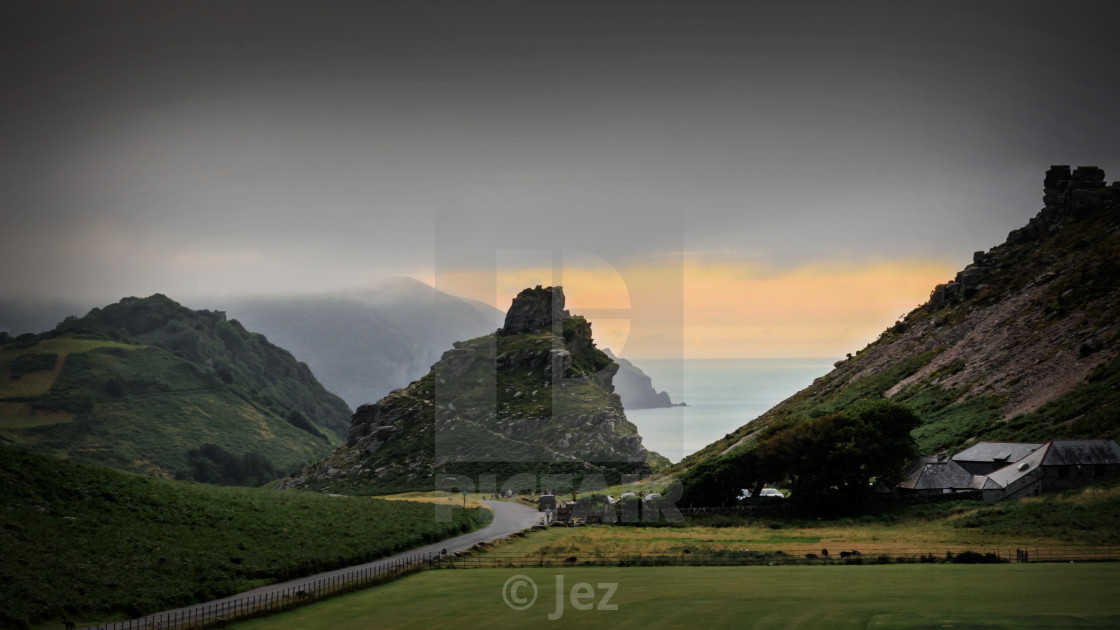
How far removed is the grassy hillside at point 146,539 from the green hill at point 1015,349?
1596 inches

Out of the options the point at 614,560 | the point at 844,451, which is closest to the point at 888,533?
the point at 844,451

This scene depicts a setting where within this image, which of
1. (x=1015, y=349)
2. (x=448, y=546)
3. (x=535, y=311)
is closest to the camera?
(x=448, y=546)

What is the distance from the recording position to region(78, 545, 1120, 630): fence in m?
38.5

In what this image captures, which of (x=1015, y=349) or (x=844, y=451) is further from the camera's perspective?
(x=1015, y=349)

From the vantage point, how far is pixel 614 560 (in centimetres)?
5050

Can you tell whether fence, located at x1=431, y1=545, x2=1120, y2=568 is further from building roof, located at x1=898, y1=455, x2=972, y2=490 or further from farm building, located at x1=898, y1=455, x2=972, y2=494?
building roof, located at x1=898, y1=455, x2=972, y2=490

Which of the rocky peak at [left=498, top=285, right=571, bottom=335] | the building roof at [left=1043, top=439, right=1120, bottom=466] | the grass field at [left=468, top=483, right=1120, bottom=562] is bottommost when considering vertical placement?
the grass field at [left=468, top=483, right=1120, bottom=562]

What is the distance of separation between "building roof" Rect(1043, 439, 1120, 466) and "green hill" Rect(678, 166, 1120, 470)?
5456 millimetres

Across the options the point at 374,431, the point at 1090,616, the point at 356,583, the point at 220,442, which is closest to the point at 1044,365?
the point at 1090,616

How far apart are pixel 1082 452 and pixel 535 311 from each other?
108451 mm

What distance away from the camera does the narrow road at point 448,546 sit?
36406 millimetres

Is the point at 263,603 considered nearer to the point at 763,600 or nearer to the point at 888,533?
the point at 763,600

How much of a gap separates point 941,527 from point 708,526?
61.3ft

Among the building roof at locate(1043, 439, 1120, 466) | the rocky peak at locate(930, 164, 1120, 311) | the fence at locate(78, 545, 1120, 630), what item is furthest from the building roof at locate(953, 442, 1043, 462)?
the rocky peak at locate(930, 164, 1120, 311)
